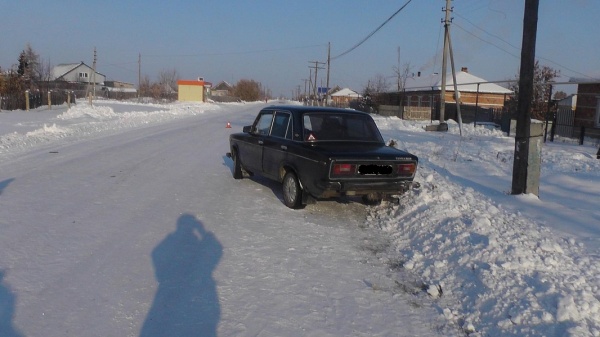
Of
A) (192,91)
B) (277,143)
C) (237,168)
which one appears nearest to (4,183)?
(237,168)

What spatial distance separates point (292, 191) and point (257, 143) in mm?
1777

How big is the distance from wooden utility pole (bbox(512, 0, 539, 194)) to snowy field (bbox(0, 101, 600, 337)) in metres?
0.40

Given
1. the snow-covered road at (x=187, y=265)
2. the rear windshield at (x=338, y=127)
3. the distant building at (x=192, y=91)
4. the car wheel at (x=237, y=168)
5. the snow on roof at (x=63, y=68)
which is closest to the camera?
the snow-covered road at (x=187, y=265)

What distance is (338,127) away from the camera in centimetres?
852

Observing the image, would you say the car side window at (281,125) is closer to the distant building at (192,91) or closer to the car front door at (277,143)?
the car front door at (277,143)

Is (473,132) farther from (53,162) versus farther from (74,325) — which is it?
(74,325)

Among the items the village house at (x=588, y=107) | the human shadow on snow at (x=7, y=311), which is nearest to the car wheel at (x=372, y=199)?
the human shadow on snow at (x=7, y=311)

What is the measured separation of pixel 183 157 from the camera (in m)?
13.6

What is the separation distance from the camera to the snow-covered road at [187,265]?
4.21 meters

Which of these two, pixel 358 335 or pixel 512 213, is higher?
pixel 512 213

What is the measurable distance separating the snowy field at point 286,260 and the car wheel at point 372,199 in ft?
0.51

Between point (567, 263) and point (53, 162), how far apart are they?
10.4 meters

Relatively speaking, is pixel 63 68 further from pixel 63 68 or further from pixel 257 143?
pixel 257 143

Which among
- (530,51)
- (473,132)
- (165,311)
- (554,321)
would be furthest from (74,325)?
(473,132)
